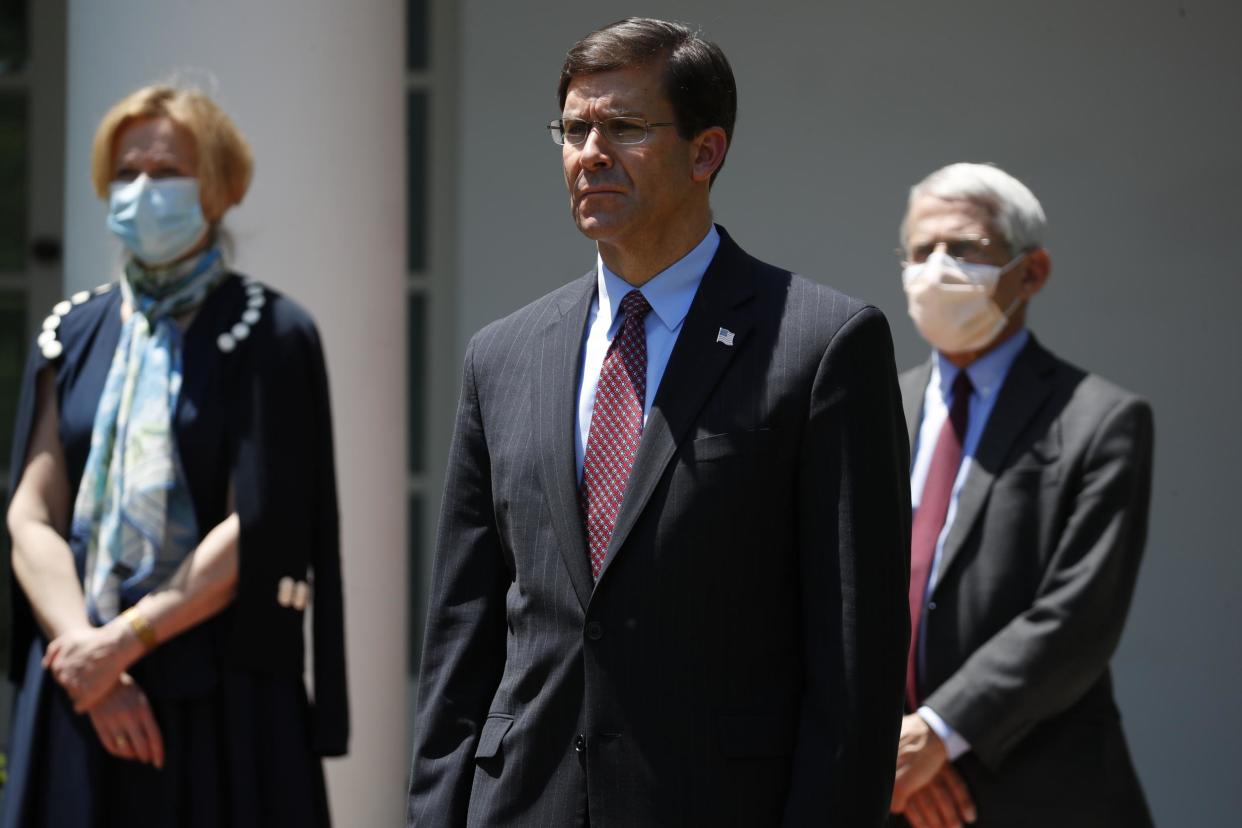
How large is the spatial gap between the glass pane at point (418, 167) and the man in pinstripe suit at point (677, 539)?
13.9ft

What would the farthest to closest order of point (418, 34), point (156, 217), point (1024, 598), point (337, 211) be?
point (418, 34) < point (337, 211) < point (156, 217) < point (1024, 598)

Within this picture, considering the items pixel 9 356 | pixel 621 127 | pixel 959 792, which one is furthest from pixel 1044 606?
pixel 9 356

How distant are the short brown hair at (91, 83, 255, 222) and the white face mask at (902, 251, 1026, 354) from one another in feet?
5.52

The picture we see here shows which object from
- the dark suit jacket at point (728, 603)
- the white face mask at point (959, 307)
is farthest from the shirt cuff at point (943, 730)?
the dark suit jacket at point (728, 603)

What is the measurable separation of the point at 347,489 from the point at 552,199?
1.71 metres

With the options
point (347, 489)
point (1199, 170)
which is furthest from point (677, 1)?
point (347, 489)

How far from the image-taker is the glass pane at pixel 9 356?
7191 millimetres

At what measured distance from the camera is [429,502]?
6.89m

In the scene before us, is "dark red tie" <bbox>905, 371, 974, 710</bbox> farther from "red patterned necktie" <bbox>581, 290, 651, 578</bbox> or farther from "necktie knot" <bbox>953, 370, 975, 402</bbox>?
"red patterned necktie" <bbox>581, 290, 651, 578</bbox>

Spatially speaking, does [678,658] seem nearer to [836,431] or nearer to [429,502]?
[836,431]

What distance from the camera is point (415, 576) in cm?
698

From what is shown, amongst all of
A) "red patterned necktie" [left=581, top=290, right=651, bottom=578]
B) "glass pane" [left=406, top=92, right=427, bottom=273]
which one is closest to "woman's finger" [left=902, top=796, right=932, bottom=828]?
"red patterned necktie" [left=581, top=290, right=651, bottom=578]

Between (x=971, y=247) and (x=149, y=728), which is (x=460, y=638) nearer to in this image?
(x=149, y=728)

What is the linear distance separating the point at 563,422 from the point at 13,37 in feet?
17.4
